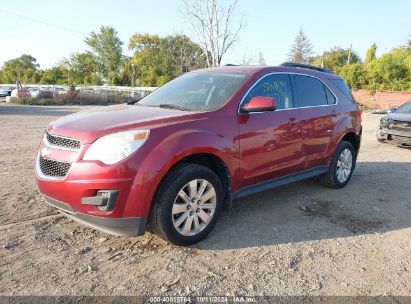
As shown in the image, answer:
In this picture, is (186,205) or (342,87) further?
(342,87)

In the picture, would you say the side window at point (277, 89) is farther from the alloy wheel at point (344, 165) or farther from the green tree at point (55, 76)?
the green tree at point (55, 76)

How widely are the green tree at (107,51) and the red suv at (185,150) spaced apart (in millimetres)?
67477

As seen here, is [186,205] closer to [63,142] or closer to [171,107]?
[171,107]

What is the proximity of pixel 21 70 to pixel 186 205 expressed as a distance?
84.8 m

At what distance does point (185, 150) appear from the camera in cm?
349

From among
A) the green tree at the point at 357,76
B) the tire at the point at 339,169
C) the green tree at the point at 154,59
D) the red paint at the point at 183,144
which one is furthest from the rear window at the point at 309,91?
the green tree at the point at 154,59

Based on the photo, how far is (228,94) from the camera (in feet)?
13.7

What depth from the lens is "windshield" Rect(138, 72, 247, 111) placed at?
4152 mm

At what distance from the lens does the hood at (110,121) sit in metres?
3.32

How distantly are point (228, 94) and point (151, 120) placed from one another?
1.05 meters

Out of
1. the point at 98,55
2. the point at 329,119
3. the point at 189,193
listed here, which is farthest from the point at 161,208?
the point at 98,55

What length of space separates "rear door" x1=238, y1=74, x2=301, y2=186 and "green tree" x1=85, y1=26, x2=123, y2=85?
67.6m

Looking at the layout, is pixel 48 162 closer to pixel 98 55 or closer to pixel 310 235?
pixel 310 235

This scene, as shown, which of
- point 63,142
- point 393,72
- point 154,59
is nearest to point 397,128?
point 63,142
